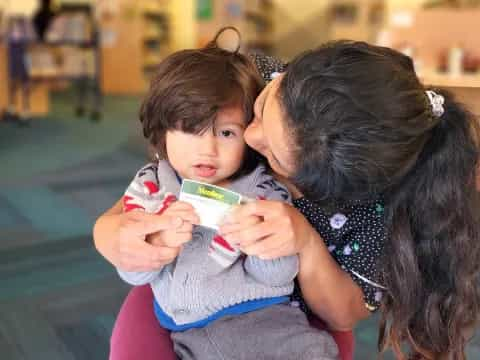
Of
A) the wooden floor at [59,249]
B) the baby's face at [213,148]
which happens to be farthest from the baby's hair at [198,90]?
the wooden floor at [59,249]

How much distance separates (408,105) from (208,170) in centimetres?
39

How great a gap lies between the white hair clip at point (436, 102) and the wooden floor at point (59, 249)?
1269 millimetres

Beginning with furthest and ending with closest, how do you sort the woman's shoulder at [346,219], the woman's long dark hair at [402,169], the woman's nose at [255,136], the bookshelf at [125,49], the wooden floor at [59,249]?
1. the bookshelf at [125,49]
2. the wooden floor at [59,249]
3. the woman's shoulder at [346,219]
4. the woman's nose at [255,136]
5. the woman's long dark hair at [402,169]

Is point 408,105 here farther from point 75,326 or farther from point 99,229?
point 75,326

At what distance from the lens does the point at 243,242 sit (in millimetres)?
931

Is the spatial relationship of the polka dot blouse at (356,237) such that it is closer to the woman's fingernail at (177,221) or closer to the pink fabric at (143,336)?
the pink fabric at (143,336)

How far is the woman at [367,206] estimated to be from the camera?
87 cm

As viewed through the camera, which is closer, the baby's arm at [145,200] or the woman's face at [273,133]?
the woman's face at [273,133]

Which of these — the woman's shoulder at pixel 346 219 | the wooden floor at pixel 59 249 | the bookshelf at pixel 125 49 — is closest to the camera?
the woman's shoulder at pixel 346 219

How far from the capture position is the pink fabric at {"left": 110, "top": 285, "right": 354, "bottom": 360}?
1079 mm

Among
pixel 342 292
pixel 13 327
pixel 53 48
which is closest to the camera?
pixel 342 292

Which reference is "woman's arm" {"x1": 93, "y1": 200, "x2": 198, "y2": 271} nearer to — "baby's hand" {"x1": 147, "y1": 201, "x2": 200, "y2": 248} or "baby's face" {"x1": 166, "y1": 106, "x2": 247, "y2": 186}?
"baby's hand" {"x1": 147, "y1": 201, "x2": 200, "y2": 248}

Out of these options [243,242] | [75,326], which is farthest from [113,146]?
[243,242]

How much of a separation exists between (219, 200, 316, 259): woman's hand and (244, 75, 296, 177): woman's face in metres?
0.07
